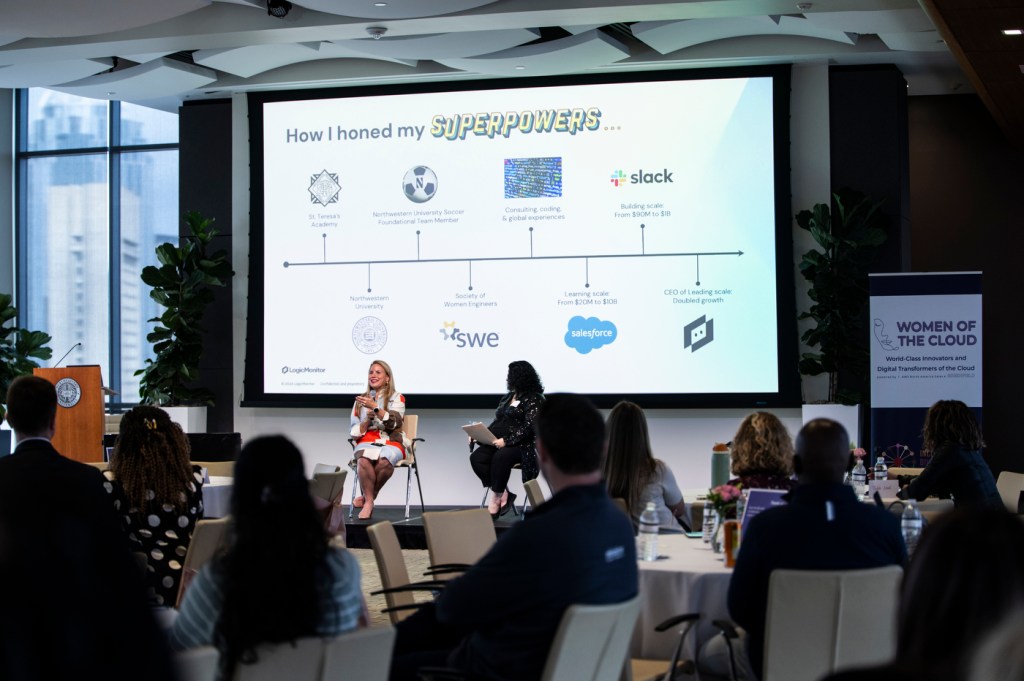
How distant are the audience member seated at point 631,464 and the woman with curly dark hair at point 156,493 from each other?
1.72 metres

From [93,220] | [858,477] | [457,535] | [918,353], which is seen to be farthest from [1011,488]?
[93,220]

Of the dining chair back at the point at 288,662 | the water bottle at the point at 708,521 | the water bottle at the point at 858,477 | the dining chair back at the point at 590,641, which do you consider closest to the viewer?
the dining chair back at the point at 288,662

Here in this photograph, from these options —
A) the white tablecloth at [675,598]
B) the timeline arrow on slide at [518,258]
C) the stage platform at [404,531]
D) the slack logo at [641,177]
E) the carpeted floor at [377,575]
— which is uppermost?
the slack logo at [641,177]

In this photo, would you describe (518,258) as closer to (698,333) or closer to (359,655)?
(698,333)

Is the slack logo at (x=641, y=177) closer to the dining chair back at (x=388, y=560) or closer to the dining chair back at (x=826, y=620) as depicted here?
the dining chair back at (x=388, y=560)

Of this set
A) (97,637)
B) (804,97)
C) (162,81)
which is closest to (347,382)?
(162,81)

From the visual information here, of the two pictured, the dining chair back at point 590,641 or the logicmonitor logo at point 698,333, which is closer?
Result: the dining chair back at point 590,641

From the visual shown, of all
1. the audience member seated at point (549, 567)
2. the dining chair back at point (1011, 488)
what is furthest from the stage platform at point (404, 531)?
the audience member seated at point (549, 567)

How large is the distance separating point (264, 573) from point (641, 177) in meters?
7.89

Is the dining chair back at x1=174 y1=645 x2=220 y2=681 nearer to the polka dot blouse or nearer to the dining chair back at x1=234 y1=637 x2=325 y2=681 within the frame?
the dining chair back at x1=234 y1=637 x2=325 y2=681

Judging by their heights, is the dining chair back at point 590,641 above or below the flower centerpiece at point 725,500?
below

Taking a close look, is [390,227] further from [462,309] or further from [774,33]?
[774,33]

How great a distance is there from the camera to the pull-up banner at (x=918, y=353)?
29.2 feet

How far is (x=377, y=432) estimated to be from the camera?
30.1 ft
